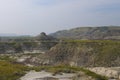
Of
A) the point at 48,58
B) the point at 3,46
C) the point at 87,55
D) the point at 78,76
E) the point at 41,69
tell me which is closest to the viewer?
the point at 78,76

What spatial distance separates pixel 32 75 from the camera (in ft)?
108

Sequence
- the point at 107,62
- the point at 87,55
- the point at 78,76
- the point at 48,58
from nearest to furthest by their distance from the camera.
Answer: the point at 78,76
the point at 107,62
the point at 87,55
the point at 48,58

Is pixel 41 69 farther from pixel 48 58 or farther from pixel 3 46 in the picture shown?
pixel 3 46

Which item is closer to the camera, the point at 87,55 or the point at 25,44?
the point at 87,55

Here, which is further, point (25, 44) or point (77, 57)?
point (25, 44)

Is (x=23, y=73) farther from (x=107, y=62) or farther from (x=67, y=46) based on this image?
(x=67, y=46)

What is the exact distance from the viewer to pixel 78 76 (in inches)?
1185

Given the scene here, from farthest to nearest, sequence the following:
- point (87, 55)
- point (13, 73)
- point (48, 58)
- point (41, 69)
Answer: point (48, 58), point (87, 55), point (41, 69), point (13, 73)

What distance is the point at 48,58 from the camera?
12238cm

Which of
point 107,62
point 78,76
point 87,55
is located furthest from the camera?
point 87,55

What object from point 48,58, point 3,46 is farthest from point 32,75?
point 3,46

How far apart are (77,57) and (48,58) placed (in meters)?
15.5

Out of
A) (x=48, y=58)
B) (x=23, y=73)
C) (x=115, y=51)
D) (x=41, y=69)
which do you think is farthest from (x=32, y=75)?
(x=48, y=58)

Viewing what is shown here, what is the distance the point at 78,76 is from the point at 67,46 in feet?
312
